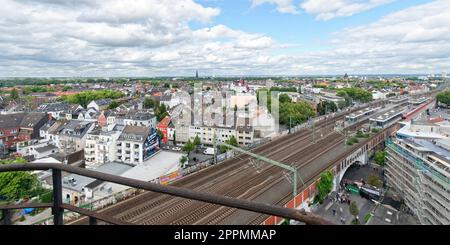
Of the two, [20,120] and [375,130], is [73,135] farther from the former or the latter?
[375,130]

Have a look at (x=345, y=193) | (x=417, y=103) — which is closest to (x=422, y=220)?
(x=345, y=193)

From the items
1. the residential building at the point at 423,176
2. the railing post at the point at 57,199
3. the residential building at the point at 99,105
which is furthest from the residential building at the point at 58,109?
the railing post at the point at 57,199

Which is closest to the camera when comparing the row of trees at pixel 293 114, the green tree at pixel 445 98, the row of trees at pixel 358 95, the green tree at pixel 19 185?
the green tree at pixel 19 185

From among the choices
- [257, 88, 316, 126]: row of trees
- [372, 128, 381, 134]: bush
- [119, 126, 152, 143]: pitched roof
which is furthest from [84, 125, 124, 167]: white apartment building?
[372, 128, 381, 134]: bush

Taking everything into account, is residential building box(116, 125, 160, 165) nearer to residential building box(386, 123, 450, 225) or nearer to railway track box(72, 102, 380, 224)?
railway track box(72, 102, 380, 224)

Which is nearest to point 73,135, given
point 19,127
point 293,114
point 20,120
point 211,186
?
point 19,127

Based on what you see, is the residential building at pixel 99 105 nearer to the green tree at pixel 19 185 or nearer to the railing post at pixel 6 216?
the green tree at pixel 19 185
